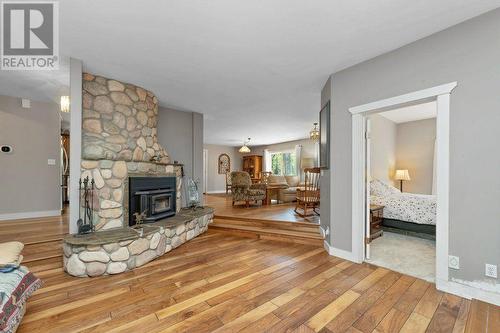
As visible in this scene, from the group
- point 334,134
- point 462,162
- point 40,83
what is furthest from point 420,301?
point 40,83

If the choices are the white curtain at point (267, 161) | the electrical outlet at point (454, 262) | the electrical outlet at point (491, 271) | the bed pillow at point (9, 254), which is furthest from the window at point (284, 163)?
the bed pillow at point (9, 254)

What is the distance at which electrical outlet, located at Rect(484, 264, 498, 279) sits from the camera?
189 centimetres

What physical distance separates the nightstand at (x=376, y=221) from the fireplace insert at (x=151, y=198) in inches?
142

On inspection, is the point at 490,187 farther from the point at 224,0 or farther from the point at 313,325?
the point at 224,0

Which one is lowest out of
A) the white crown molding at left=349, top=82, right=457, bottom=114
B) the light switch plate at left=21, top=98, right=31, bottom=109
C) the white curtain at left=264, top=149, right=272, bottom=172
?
the white curtain at left=264, top=149, right=272, bottom=172

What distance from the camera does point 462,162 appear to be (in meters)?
2.04

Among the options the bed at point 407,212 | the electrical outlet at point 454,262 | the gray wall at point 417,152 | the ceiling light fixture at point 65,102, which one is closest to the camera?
the electrical outlet at point 454,262

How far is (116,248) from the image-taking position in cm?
253

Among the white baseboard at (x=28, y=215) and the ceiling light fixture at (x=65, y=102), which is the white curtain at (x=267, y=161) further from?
the ceiling light fixture at (x=65, y=102)

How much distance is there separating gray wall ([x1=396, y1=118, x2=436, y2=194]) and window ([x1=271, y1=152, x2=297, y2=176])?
3967 mm

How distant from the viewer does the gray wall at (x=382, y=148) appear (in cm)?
532

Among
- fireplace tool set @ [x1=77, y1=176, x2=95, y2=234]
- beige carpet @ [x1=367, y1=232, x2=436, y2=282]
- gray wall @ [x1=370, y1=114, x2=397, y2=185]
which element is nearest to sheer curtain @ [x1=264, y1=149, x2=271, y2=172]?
gray wall @ [x1=370, y1=114, x2=397, y2=185]

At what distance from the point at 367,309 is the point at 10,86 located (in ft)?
20.0

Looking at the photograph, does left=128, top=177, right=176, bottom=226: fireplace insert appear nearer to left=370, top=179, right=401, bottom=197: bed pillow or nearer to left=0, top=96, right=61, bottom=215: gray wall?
left=0, top=96, right=61, bottom=215: gray wall
